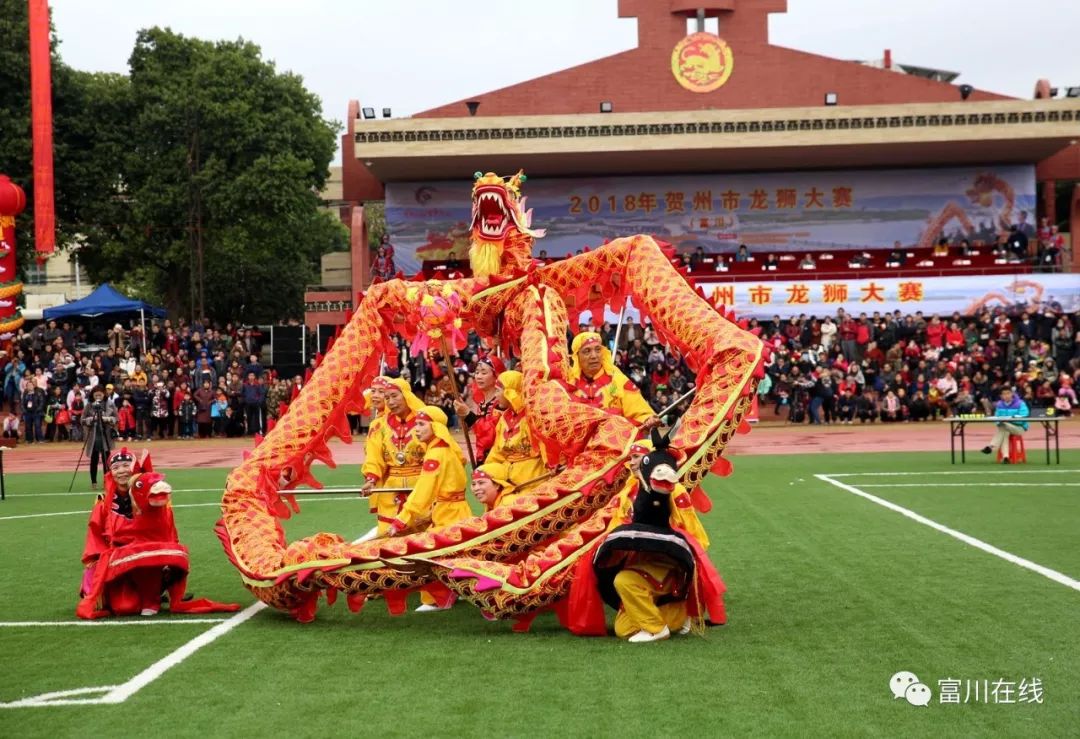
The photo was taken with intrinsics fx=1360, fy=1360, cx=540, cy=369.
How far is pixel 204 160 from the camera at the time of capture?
134ft

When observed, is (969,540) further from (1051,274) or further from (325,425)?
(1051,274)

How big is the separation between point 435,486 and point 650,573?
2220 millimetres

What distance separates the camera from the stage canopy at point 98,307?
34.2m

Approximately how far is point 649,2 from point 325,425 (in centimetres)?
3024

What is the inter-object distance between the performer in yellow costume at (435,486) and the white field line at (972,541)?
4234 millimetres

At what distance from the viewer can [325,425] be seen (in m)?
9.62

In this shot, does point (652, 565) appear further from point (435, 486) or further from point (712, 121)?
point (712, 121)

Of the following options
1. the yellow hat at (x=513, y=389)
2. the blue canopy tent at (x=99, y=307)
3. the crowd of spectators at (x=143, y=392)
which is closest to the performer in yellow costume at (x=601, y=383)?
the yellow hat at (x=513, y=389)

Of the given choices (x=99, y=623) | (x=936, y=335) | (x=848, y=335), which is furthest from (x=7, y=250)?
(x=936, y=335)

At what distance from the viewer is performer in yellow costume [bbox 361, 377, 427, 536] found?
10.1 metres

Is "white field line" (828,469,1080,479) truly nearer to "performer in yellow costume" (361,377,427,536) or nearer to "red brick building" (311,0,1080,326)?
"performer in yellow costume" (361,377,427,536)

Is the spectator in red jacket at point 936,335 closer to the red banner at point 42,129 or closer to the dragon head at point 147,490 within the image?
the red banner at point 42,129

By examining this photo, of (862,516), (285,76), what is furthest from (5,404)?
(862,516)

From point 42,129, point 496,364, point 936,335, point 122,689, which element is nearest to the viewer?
point 122,689
